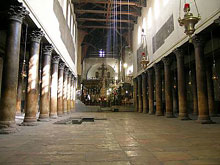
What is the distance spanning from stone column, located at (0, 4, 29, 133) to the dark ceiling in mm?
15676

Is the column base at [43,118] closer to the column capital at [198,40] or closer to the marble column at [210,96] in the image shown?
the column capital at [198,40]

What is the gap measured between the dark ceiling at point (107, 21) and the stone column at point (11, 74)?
15.7 meters

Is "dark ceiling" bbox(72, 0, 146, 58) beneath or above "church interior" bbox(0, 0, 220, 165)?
A: above

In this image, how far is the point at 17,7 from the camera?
6.71 metres

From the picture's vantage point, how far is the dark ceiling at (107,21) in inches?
877

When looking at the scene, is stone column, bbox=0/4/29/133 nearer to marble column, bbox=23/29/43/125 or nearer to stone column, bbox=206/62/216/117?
marble column, bbox=23/29/43/125

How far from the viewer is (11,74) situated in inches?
256

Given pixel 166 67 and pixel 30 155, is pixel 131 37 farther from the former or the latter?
pixel 30 155


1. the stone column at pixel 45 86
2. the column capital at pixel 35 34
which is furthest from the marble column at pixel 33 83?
the stone column at pixel 45 86

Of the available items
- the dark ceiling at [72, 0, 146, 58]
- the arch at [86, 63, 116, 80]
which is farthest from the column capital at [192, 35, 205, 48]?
the arch at [86, 63, 116, 80]

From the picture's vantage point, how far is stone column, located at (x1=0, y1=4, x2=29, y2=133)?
6.26 metres

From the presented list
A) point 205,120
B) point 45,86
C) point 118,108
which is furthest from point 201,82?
point 118,108

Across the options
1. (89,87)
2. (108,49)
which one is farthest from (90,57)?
(89,87)

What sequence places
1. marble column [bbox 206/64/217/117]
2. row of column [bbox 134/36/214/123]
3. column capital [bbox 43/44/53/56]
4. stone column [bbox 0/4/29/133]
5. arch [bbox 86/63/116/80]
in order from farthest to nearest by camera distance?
arch [bbox 86/63/116/80], marble column [bbox 206/64/217/117], column capital [bbox 43/44/53/56], row of column [bbox 134/36/214/123], stone column [bbox 0/4/29/133]
